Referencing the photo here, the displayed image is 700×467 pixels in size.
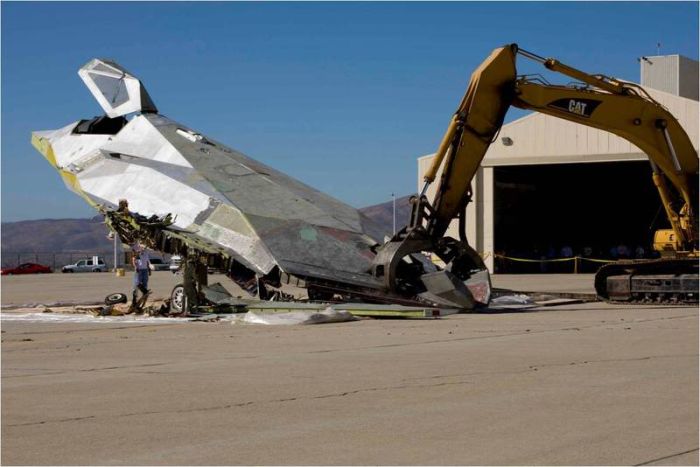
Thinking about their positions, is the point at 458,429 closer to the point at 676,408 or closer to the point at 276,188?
the point at 676,408

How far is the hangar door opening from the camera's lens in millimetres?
57750

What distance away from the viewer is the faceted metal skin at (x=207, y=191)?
24.5 m

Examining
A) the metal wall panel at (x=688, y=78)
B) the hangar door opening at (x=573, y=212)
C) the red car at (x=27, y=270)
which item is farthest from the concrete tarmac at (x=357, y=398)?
the red car at (x=27, y=270)

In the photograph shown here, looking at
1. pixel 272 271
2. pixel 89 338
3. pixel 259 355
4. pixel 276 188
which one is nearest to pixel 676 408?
pixel 259 355

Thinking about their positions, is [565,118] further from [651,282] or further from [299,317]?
[299,317]

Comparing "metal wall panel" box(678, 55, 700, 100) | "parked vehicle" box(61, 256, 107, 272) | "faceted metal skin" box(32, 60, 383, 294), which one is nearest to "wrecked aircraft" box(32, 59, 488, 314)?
"faceted metal skin" box(32, 60, 383, 294)

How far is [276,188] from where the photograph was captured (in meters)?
27.5

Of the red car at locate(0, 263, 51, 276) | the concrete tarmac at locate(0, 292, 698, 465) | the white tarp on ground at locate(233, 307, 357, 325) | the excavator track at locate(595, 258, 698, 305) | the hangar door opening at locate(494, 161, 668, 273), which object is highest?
the hangar door opening at locate(494, 161, 668, 273)

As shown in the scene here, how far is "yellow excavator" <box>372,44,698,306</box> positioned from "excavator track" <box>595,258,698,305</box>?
2 cm

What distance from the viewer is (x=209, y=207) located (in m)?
25.6

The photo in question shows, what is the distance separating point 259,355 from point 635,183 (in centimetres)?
5285

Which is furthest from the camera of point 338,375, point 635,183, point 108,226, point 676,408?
point 635,183

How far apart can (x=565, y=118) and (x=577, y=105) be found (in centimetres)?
56

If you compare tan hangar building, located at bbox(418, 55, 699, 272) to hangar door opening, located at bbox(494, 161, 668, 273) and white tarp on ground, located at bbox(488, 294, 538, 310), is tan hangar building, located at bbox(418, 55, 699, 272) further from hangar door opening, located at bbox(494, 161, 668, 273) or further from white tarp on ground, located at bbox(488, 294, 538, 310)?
white tarp on ground, located at bbox(488, 294, 538, 310)
